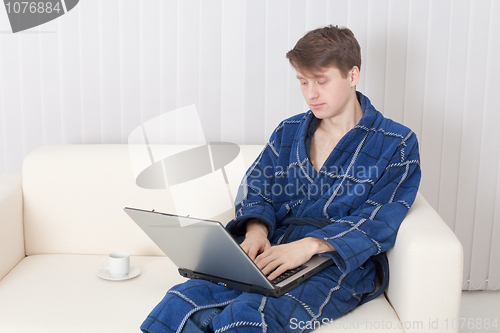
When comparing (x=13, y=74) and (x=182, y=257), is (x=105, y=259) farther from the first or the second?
(x=13, y=74)

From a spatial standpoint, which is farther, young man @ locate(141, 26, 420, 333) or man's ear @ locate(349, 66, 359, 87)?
man's ear @ locate(349, 66, 359, 87)

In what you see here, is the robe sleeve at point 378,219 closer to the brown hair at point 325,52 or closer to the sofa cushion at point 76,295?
the brown hair at point 325,52

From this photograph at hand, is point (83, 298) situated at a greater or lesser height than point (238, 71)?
lesser

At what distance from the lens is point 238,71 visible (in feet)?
6.95

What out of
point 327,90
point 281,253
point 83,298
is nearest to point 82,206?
point 83,298

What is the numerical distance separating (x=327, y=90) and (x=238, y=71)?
67cm

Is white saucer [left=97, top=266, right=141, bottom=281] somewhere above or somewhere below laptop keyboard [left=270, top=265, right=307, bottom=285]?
below

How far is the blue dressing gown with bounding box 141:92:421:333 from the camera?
4.00 feet

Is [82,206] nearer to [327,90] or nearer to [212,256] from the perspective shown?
[212,256]

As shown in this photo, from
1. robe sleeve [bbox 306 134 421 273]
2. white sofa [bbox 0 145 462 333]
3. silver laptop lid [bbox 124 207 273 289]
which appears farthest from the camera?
robe sleeve [bbox 306 134 421 273]

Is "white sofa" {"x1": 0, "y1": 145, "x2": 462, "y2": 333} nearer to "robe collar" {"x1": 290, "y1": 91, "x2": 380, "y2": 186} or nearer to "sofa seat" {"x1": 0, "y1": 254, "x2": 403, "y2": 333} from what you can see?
"sofa seat" {"x1": 0, "y1": 254, "x2": 403, "y2": 333}

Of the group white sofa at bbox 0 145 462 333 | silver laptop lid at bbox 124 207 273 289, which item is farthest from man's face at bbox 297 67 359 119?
silver laptop lid at bbox 124 207 273 289

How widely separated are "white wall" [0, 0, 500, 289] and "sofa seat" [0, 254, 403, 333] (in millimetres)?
685

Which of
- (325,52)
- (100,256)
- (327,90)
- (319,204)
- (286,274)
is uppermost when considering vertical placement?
(325,52)
